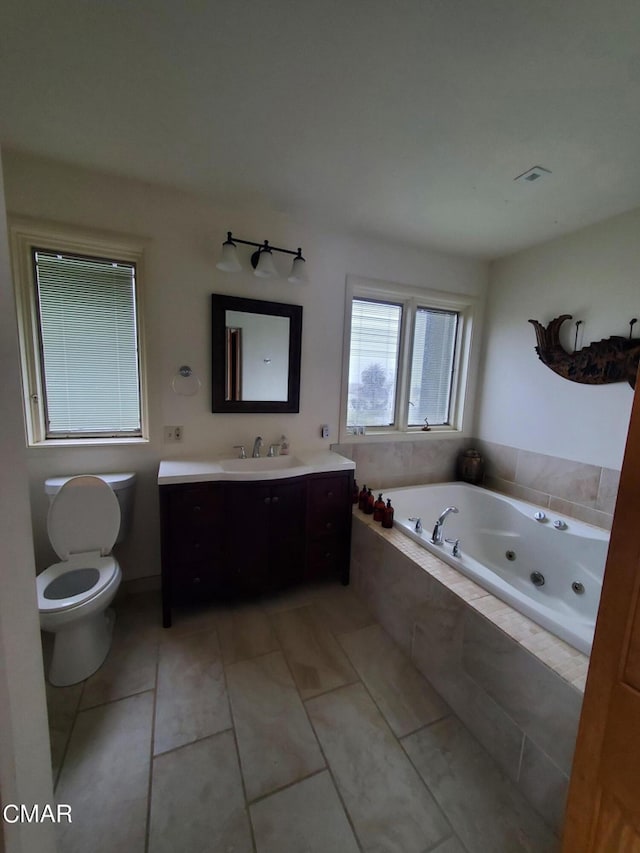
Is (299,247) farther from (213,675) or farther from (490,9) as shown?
(213,675)

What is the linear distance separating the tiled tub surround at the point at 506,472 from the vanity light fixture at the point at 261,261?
4.12 ft

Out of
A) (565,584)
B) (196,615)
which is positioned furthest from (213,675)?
(565,584)

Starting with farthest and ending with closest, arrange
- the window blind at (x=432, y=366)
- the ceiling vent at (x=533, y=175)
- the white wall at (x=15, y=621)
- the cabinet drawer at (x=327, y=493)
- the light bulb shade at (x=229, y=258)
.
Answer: the window blind at (x=432, y=366) < the cabinet drawer at (x=327, y=493) < the light bulb shade at (x=229, y=258) < the ceiling vent at (x=533, y=175) < the white wall at (x=15, y=621)

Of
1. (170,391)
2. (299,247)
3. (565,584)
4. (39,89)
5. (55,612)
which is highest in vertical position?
(39,89)

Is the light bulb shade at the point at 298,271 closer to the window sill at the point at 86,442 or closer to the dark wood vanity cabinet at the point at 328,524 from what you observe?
the dark wood vanity cabinet at the point at 328,524

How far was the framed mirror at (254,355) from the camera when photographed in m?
2.16

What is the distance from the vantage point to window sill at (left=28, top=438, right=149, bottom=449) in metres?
1.89

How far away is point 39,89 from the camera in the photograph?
128 centimetres

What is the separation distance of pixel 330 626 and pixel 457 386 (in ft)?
7.33

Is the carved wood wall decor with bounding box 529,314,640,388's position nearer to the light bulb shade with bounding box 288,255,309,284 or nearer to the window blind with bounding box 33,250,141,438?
the light bulb shade with bounding box 288,255,309,284

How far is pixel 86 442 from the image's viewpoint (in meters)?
1.97

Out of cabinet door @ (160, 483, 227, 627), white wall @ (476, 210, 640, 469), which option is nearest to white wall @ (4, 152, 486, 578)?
cabinet door @ (160, 483, 227, 627)

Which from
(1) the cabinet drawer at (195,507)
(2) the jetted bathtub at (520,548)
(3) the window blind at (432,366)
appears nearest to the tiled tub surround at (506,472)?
(2) the jetted bathtub at (520,548)

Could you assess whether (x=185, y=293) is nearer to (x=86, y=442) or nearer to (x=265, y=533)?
(x=86, y=442)
